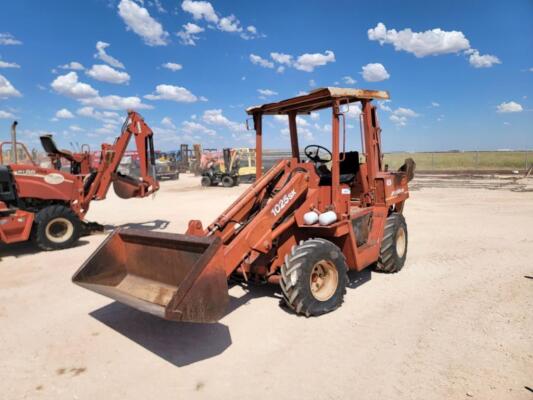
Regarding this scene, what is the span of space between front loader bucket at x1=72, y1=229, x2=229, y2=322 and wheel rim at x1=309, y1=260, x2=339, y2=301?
4.61ft

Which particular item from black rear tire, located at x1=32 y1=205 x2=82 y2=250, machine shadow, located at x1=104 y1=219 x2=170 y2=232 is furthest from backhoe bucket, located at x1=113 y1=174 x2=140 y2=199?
black rear tire, located at x1=32 y1=205 x2=82 y2=250

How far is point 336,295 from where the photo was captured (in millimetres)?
4734

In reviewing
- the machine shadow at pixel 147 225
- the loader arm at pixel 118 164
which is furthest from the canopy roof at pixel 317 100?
the machine shadow at pixel 147 225

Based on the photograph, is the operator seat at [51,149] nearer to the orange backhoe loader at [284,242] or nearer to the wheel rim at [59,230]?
the wheel rim at [59,230]

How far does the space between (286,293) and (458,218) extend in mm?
7878

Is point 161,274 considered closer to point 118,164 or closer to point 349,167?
point 349,167

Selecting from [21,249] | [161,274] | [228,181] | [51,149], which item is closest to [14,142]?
[51,149]

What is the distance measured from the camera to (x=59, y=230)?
8.54m

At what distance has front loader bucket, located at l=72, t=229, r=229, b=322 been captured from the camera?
3.41 meters

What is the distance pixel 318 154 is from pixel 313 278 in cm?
209

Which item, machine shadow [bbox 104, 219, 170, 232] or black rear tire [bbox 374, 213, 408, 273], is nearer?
black rear tire [bbox 374, 213, 408, 273]

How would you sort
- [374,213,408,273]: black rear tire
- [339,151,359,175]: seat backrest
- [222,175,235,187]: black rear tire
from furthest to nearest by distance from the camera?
[222,175,235,187]: black rear tire < [339,151,359,175]: seat backrest < [374,213,408,273]: black rear tire

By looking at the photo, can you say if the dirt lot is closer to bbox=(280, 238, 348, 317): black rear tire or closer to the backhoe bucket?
bbox=(280, 238, 348, 317): black rear tire

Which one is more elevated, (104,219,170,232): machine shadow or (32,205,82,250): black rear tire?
(32,205,82,250): black rear tire
